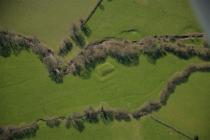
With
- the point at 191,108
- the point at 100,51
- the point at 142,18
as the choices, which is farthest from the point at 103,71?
the point at 191,108

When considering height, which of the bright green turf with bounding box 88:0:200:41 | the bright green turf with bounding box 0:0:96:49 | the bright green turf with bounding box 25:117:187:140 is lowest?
the bright green turf with bounding box 25:117:187:140

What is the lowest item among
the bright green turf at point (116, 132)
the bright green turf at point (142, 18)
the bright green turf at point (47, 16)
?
the bright green turf at point (116, 132)

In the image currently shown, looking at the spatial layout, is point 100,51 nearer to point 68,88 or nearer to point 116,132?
point 68,88

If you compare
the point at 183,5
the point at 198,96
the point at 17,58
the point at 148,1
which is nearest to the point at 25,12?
the point at 17,58

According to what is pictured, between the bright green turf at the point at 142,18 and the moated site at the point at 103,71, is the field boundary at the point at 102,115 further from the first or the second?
the bright green turf at the point at 142,18

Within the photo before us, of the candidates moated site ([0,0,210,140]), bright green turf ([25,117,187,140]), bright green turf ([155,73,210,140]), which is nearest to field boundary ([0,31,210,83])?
moated site ([0,0,210,140])

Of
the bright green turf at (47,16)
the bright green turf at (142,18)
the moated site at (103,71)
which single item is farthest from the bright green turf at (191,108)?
the bright green turf at (47,16)

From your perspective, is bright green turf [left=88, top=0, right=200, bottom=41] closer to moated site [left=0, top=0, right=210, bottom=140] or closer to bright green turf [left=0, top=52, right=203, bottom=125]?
moated site [left=0, top=0, right=210, bottom=140]
